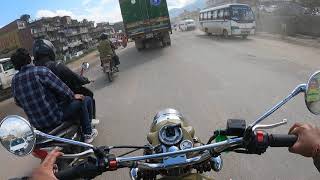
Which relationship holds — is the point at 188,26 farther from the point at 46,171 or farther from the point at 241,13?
the point at 46,171

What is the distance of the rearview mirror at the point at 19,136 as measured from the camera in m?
2.29

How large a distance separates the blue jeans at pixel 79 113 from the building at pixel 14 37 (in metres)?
51.5

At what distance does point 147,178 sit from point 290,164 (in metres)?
3.77

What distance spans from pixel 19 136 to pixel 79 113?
13.0 ft

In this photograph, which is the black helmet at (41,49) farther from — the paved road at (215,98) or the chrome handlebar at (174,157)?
the chrome handlebar at (174,157)

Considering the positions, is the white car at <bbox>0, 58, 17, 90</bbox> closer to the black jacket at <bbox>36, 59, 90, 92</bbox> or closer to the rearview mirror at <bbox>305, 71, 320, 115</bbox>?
the black jacket at <bbox>36, 59, 90, 92</bbox>

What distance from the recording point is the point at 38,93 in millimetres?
5551

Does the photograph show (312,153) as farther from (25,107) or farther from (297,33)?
(297,33)

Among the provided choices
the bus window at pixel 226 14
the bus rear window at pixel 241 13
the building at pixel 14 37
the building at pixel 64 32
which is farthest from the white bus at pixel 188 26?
the bus rear window at pixel 241 13

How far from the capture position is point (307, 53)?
65.1 feet

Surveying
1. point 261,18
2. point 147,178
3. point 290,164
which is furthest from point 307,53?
point 261,18

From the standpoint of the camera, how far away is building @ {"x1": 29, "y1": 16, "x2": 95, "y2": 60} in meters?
85.8

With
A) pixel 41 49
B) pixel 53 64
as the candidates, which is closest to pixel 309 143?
pixel 41 49

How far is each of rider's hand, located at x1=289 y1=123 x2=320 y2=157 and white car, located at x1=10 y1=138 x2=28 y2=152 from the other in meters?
1.37
